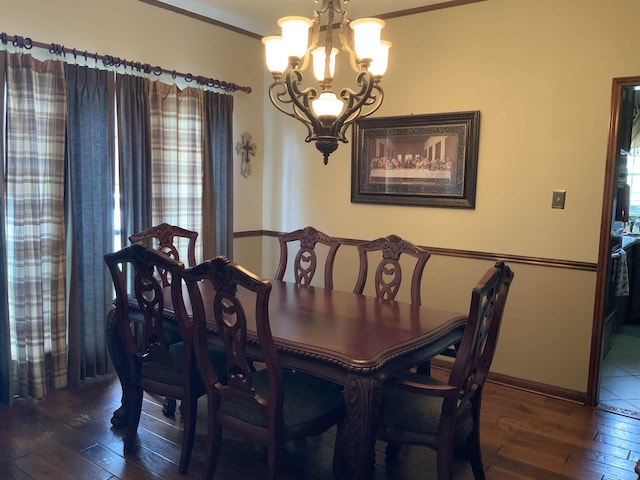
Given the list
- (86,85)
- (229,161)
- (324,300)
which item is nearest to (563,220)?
(324,300)

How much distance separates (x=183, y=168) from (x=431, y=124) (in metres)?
1.90

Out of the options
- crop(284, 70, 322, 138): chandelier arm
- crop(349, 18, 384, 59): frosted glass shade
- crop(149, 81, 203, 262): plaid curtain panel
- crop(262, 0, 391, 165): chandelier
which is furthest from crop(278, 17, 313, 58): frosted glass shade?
crop(149, 81, 203, 262): plaid curtain panel

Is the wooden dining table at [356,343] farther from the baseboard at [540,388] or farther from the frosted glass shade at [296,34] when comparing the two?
the baseboard at [540,388]

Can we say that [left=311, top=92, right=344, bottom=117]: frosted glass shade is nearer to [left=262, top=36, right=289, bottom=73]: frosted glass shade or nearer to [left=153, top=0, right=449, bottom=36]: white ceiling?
[left=262, top=36, right=289, bottom=73]: frosted glass shade

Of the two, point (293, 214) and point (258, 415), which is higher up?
point (293, 214)

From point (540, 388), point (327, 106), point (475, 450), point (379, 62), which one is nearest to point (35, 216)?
point (327, 106)

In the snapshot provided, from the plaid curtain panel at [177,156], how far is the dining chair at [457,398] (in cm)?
233

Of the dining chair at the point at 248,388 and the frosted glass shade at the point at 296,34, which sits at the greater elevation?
the frosted glass shade at the point at 296,34

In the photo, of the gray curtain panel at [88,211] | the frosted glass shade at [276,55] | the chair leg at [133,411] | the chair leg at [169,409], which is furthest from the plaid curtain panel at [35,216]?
the frosted glass shade at [276,55]

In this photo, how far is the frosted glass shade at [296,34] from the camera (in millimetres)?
2334

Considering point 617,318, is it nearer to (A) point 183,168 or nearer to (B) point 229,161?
(B) point 229,161

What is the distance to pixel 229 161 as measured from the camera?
436cm

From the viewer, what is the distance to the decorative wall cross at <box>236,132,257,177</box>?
4605mm

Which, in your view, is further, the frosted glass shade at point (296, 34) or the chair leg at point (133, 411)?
the chair leg at point (133, 411)
